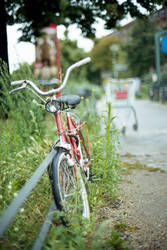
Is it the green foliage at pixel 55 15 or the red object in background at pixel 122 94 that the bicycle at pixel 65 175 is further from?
the red object in background at pixel 122 94

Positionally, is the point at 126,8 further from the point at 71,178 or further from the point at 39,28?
the point at 71,178

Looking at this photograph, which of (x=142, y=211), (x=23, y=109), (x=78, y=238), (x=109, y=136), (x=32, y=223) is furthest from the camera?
(x=23, y=109)

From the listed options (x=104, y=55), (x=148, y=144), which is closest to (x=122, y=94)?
(x=148, y=144)

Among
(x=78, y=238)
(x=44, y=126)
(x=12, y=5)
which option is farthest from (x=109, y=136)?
(x=12, y=5)

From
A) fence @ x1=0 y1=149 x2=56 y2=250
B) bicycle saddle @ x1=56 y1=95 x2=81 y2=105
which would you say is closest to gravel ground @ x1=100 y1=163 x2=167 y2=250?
fence @ x1=0 y1=149 x2=56 y2=250

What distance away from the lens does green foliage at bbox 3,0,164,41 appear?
446 centimetres

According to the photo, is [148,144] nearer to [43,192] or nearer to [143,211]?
[143,211]

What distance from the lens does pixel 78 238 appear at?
1.68m

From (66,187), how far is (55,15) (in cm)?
332

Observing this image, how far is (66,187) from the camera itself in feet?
7.50

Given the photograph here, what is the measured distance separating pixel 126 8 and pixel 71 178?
2.44 metres

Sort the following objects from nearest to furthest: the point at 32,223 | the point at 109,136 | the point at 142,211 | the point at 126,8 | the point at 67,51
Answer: the point at 32,223 → the point at 142,211 → the point at 109,136 → the point at 126,8 → the point at 67,51

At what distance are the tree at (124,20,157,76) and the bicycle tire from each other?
3204 centimetres

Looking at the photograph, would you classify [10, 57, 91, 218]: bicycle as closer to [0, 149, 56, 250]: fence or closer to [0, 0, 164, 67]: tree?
[0, 149, 56, 250]: fence
